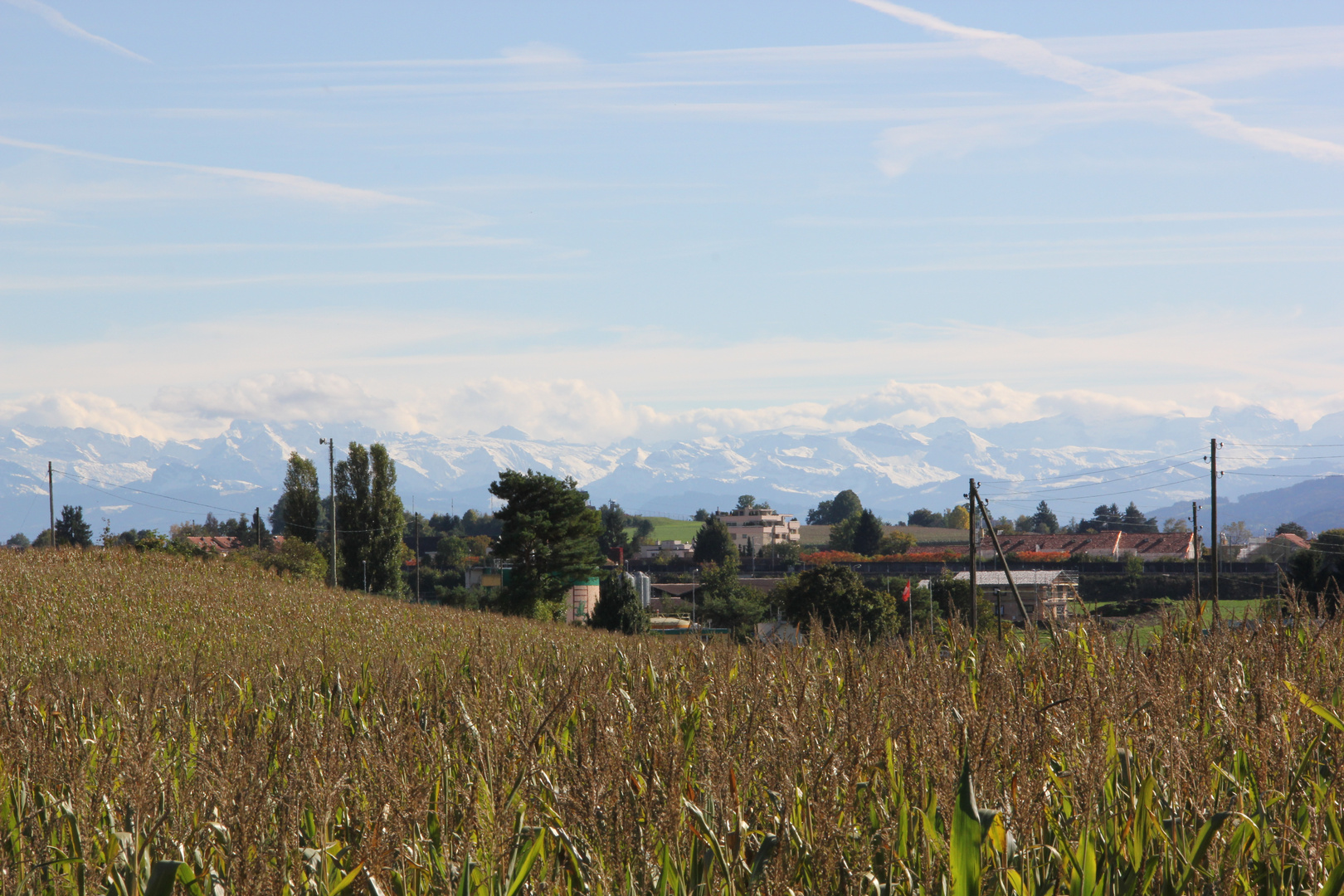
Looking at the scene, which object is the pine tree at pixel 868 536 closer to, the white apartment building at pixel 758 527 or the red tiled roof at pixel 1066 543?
the red tiled roof at pixel 1066 543

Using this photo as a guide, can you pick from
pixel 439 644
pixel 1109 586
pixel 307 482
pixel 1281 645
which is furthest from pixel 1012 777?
pixel 1109 586

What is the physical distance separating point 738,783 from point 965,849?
1031 mm

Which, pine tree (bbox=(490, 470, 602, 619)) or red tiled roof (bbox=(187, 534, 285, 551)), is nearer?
red tiled roof (bbox=(187, 534, 285, 551))

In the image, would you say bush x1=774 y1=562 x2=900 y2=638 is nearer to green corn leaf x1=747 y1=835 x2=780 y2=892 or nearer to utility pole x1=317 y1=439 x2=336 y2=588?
utility pole x1=317 y1=439 x2=336 y2=588

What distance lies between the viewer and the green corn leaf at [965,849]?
2.33 m

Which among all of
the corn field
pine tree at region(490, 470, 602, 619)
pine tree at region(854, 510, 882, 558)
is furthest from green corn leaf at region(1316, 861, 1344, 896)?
pine tree at region(854, 510, 882, 558)

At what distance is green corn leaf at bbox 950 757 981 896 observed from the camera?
7.66ft

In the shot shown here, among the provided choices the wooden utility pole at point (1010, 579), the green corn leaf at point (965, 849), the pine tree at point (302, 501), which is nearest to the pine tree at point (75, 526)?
the pine tree at point (302, 501)

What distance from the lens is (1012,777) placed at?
124 inches

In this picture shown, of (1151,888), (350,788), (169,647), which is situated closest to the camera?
(1151,888)

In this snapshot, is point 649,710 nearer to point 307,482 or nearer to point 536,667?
point 536,667

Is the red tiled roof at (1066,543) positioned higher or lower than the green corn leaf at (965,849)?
lower

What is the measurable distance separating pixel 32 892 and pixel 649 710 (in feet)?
7.87

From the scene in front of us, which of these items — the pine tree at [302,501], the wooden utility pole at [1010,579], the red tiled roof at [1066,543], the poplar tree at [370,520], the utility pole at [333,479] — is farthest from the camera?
the red tiled roof at [1066,543]
